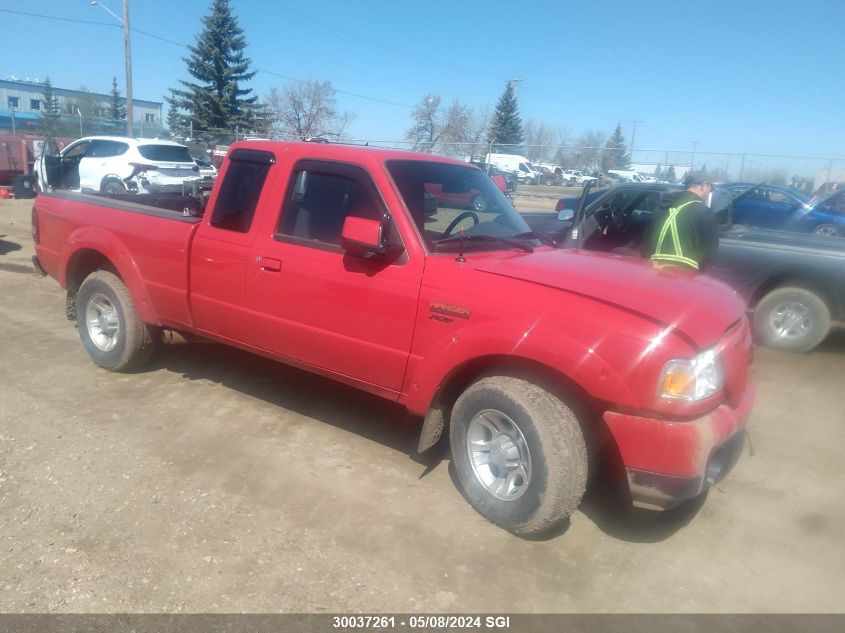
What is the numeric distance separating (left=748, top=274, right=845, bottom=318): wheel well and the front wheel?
480 centimetres

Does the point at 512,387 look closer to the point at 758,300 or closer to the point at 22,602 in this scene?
the point at 22,602

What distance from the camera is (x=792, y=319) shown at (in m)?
6.72

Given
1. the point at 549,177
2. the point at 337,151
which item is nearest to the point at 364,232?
the point at 337,151

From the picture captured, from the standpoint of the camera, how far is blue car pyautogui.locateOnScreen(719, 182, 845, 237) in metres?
13.1

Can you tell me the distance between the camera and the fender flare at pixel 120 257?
4.82m

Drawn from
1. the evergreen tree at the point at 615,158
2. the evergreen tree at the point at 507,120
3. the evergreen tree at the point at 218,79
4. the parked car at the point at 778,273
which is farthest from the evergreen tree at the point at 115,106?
the parked car at the point at 778,273

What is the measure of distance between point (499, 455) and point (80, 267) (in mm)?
4113

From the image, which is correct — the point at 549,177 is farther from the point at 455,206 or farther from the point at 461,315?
the point at 461,315

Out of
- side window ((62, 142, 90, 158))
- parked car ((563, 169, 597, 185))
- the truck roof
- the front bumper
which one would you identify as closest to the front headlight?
the front bumper

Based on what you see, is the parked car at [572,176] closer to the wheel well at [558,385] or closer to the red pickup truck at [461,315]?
the red pickup truck at [461,315]

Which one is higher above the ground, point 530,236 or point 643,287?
point 530,236

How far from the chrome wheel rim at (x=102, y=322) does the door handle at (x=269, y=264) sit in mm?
1731

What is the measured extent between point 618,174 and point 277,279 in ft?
81.7
